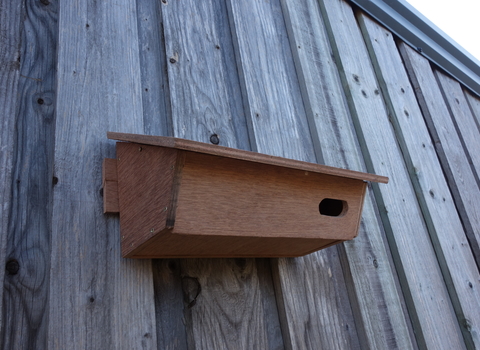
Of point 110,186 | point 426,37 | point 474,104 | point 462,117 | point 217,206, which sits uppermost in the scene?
point 426,37

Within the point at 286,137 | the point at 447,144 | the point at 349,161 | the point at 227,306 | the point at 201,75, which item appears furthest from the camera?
the point at 447,144

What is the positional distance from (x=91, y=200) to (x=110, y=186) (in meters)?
0.05

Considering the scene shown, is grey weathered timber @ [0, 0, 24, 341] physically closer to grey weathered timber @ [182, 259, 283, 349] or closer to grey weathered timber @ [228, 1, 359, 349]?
grey weathered timber @ [182, 259, 283, 349]

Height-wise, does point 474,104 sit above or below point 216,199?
above

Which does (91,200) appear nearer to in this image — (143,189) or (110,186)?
(110,186)

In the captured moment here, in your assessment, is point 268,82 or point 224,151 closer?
point 224,151

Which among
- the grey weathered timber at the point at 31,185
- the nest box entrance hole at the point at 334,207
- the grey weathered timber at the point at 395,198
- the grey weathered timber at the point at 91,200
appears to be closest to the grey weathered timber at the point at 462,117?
the grey weathered timber at the point at 395,198

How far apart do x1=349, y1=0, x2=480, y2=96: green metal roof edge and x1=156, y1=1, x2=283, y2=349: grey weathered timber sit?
1122mm

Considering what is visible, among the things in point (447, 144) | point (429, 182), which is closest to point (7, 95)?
point (429, 182)

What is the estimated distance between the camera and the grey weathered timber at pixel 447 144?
7.14 feet

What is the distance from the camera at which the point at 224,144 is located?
1.37m

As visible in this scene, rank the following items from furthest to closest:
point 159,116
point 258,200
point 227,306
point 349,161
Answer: point 349,161, point 159,116, point 227,306, point 258,200

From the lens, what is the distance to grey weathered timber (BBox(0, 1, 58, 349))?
93 cm

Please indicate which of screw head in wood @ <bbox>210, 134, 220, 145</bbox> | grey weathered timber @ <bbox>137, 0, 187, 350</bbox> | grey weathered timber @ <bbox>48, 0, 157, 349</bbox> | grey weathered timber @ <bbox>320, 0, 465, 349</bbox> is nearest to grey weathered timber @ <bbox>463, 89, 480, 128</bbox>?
grey weathered timber @ <bbox>320, 0, 465, 349</bbox>
